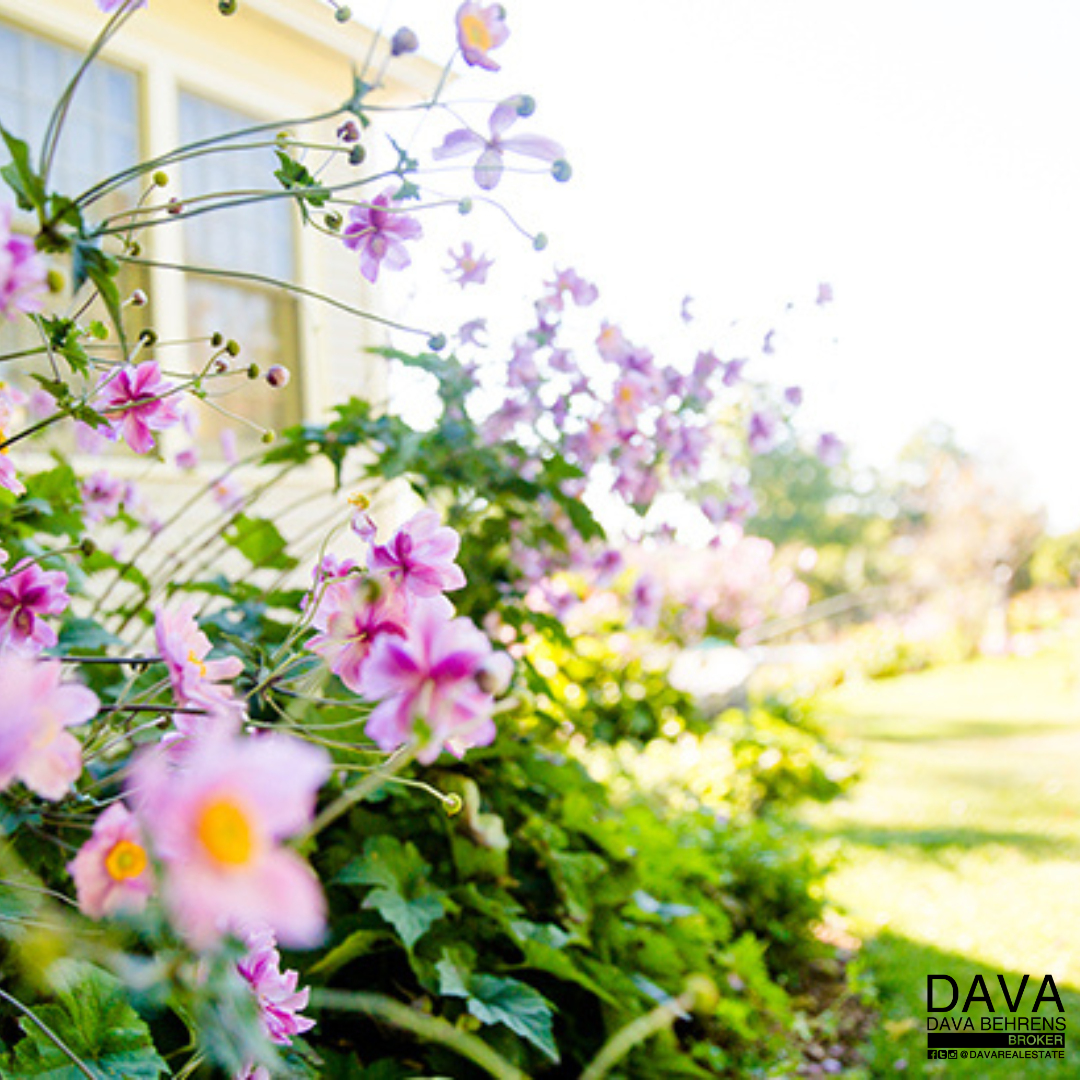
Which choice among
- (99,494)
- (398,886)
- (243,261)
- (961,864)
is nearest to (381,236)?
(398,886)

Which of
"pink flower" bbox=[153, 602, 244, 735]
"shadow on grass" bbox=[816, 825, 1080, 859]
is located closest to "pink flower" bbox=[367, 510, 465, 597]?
"pink flower" bbox=[153, 602, 244, 735]

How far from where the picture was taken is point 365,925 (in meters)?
1.41

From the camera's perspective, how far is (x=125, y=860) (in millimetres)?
485

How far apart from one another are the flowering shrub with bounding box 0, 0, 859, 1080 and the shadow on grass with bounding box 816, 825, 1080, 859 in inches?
56.5

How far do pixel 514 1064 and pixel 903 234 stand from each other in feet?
49.1

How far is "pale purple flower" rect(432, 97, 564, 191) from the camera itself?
2.68 feet

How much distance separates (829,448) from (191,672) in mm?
2000

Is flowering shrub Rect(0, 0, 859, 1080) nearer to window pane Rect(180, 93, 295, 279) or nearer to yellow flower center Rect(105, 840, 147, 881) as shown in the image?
yellow flower center Rect(105, 840, 147, 881)

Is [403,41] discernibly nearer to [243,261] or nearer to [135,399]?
[135,399]

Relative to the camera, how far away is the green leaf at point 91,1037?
0.81m

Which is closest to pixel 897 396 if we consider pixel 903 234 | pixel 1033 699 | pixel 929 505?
pixel 929 505

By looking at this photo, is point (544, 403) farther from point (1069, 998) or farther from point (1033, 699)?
point (1033, 699)

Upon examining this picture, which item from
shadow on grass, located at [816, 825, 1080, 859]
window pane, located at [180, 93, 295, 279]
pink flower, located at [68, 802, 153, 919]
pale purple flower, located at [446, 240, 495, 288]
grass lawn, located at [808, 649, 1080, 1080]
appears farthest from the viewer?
window pane, located at [180, 93, 295, 279]

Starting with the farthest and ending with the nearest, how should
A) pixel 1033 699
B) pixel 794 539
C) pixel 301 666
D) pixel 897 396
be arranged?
pixel 794 539 < pixel 897 396 < pixel 1033 699 < pixel 301 666
